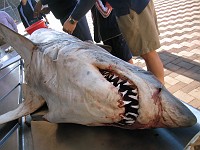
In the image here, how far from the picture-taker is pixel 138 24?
2.43 metres

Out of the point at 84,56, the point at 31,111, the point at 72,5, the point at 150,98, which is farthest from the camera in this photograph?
the point at 72,5

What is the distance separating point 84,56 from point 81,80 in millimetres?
165

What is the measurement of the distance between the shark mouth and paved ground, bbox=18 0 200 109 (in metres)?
2.04

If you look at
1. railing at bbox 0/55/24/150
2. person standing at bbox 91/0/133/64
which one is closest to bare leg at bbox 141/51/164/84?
person standing at bbox 91/0/133/64

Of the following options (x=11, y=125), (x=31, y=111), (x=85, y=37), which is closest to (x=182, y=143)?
(x=31, y=111)

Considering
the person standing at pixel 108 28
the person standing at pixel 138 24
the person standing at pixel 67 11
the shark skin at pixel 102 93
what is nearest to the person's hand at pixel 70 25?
the person standing at pixel 138 24

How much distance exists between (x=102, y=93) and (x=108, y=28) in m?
2.05

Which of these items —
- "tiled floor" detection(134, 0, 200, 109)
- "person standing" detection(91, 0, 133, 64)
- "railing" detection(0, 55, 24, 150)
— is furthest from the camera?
"tiled floor" detection(134, 0, 200, 109)

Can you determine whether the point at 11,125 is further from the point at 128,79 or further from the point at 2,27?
the point at 128,79

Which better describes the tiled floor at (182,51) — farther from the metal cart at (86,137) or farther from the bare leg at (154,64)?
the metal cart at (86,137)

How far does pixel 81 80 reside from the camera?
1.20 metres

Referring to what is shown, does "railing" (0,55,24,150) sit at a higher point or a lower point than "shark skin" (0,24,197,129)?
lower

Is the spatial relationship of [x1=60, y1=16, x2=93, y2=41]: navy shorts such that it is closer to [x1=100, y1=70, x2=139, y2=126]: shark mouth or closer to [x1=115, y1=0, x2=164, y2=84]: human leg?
[x1=115, y1=0, x2=164, y2=84]: human leg

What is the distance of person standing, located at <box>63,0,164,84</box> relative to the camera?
2338 mm
